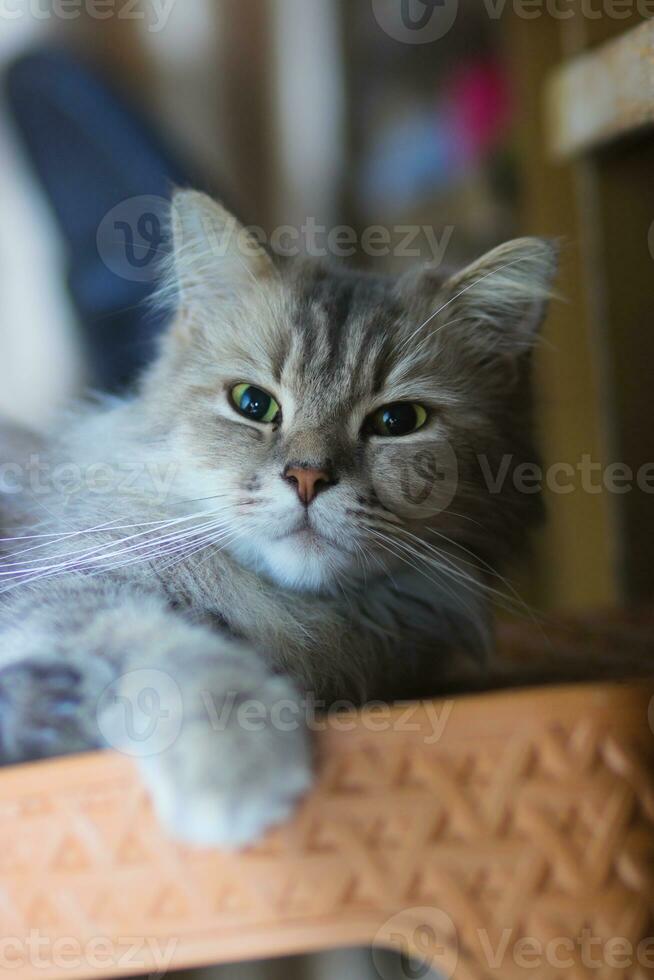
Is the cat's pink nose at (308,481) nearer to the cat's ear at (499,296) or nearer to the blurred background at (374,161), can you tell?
the cat's ear at (499,296)

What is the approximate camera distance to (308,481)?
998 mm

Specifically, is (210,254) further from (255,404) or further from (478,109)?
(478,109)

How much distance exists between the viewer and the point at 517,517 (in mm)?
1208

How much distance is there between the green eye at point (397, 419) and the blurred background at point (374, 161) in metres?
0.30

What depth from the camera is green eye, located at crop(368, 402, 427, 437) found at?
1120 mm

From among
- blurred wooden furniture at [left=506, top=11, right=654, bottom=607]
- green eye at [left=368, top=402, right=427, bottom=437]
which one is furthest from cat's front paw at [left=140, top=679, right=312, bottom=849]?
blurred wooden furniture at [left=506, top=11, right=654, bottom=607]

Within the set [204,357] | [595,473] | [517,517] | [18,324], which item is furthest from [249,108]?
[517,517]

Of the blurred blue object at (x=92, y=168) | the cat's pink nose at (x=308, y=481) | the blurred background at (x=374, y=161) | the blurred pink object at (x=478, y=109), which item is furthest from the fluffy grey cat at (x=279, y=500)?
the blurred pink object at (x=478, y=109)

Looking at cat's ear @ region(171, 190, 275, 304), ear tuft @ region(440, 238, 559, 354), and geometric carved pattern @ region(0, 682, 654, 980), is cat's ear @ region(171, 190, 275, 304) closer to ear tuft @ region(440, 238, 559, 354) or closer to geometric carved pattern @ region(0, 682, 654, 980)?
ear tuft @ region(440, 238, 559, 354)

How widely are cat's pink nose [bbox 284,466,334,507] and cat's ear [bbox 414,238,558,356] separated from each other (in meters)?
0.29

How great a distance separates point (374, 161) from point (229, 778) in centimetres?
290

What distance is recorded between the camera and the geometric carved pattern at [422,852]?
750 millimetres

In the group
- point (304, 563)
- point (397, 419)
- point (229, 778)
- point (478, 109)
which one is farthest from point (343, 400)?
point (478, 109)

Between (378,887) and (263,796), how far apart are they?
0.44 feet
